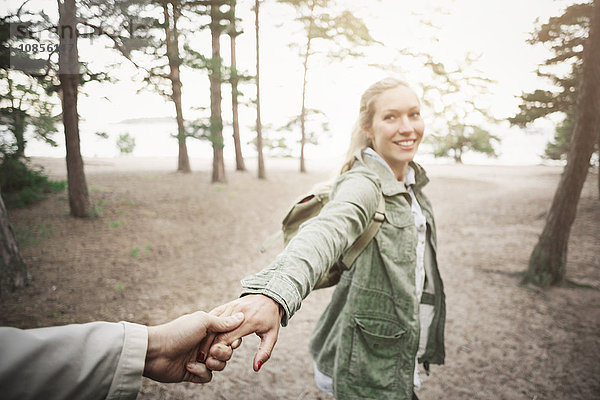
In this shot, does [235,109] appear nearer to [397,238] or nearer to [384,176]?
[384,176]

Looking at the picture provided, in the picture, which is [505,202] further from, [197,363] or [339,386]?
[197,363]

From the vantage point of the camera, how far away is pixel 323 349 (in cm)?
213

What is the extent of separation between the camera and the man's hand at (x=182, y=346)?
3.47 feet

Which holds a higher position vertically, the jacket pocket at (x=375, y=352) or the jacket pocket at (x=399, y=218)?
the jacket pocket at (x=399, y=218)

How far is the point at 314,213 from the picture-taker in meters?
2.10

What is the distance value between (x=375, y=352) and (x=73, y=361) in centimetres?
165

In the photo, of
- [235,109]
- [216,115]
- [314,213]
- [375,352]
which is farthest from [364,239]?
[235,109]

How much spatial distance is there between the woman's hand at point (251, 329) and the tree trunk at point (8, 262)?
5875 mm

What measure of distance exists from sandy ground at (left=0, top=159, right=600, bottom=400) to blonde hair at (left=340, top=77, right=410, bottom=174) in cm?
334

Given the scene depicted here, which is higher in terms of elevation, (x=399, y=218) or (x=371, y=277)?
(x=399, y=218)

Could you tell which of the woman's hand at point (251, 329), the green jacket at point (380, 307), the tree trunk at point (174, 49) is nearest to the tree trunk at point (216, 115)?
the tree trunk at point (174, 49)

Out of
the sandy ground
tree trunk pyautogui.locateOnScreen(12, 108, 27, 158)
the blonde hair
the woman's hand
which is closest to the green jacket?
the blonde hair

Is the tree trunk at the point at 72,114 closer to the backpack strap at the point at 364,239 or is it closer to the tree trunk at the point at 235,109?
the tree trunk at the point at 235,109

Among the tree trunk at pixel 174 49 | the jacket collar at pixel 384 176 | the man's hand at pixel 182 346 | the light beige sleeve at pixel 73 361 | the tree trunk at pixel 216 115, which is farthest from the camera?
the tree trunk at pixel 216 115
